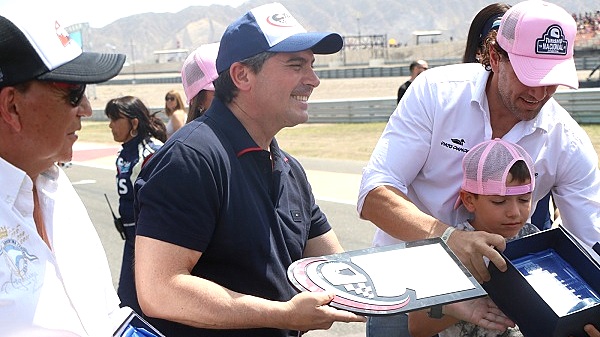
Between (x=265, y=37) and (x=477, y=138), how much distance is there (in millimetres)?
964

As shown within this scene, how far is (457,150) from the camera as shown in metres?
2.95

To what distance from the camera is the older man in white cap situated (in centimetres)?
279

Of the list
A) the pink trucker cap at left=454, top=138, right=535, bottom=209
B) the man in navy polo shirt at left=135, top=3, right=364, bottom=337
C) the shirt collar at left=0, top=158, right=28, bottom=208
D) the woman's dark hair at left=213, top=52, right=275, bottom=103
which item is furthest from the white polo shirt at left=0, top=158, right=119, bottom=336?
the pink trucker cap at left=454, top=138, right=535, bottom=209

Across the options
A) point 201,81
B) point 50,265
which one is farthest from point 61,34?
point 201,81

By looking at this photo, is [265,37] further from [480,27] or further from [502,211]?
[480,27]

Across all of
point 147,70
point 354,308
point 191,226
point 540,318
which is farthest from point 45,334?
point 147,70

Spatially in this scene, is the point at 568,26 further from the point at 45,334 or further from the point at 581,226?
the point at 45,334

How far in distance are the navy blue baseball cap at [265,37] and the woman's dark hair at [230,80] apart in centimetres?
2

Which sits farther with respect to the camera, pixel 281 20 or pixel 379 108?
pixel 379 108

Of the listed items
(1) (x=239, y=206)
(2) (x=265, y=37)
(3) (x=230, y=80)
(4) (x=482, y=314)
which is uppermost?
(2) (x=265, y=37)

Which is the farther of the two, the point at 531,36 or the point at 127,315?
the point at 531,36

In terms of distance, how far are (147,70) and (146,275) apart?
5120 inches

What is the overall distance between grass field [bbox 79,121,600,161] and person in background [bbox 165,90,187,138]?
704cm

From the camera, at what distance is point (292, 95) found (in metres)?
2.56
